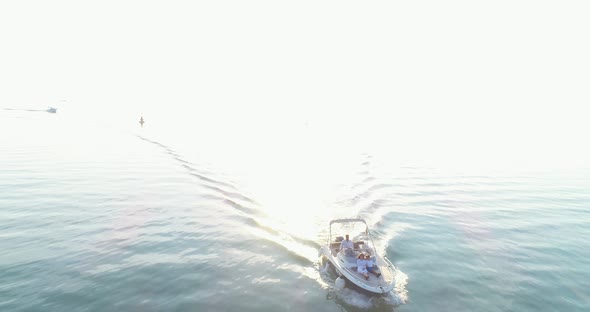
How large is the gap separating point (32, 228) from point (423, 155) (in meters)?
62.1

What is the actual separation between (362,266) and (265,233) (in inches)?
387

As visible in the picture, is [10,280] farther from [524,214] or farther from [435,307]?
[524,214]

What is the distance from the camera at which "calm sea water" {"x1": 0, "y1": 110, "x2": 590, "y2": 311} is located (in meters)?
20.0

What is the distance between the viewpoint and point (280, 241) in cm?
2728

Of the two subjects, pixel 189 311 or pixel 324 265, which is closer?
pixel 189 311

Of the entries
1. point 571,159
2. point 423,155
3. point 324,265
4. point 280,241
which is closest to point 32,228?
point 280,241

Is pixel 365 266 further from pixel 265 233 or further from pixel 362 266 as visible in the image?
pixel 265 233

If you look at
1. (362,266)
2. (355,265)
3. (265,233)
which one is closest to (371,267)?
(362,266)

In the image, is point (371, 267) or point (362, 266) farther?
point (371, 267)

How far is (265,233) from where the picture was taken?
94.0ft

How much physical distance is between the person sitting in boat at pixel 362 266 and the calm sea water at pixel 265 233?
4.07ft

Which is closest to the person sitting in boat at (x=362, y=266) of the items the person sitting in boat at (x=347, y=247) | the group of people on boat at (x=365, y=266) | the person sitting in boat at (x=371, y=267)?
the group of people on boat at (x=365, y=266)

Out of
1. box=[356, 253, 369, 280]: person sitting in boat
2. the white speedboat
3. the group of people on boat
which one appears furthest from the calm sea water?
the group of people on boat

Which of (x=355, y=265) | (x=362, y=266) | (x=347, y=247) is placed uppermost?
(x=347, y=247)
